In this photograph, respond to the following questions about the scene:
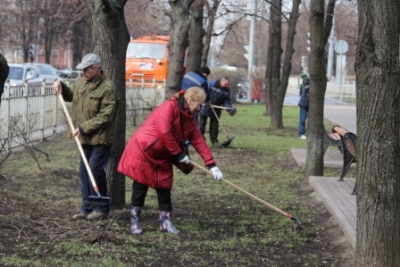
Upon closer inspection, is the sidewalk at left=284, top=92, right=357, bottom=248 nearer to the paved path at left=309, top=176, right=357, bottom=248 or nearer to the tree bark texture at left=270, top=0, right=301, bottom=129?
the paved path at left=309, top=176, right=357, bottom=248

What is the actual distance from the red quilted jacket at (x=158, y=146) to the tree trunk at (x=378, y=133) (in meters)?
2.01

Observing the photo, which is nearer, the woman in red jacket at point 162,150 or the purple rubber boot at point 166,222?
the woman in red jacket at point 162,150

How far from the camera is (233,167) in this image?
12.2 m

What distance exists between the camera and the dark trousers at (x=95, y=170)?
7172 mm

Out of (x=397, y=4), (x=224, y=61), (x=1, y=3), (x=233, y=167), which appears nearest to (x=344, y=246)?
(x=397, y=4)

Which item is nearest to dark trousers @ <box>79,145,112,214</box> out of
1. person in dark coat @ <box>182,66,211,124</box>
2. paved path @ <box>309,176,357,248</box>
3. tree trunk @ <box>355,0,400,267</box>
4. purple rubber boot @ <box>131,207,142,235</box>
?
purple rubber boot @ <box>131,207,142,235</box>

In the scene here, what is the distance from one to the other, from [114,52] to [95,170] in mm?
1249

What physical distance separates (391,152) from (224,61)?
6891cm

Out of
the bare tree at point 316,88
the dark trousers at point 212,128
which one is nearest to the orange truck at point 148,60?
the dark trousers at point 212,128

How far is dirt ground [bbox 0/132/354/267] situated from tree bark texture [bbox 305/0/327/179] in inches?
47.8

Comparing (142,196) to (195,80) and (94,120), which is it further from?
(195,80)

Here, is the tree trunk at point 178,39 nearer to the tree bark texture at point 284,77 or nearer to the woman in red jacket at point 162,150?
the woman in red jacket at point 162,150

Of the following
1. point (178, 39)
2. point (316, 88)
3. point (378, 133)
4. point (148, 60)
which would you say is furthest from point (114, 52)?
point (148, 60)

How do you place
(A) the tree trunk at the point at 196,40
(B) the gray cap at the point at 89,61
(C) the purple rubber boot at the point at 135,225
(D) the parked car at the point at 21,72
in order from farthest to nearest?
(D) the parked car at the point at 21,72, (A) the tree trunk at the point at 196,40, (B) the gray cap at the point at 89,61, (C) the purple rubber boot at the point at 135,225
